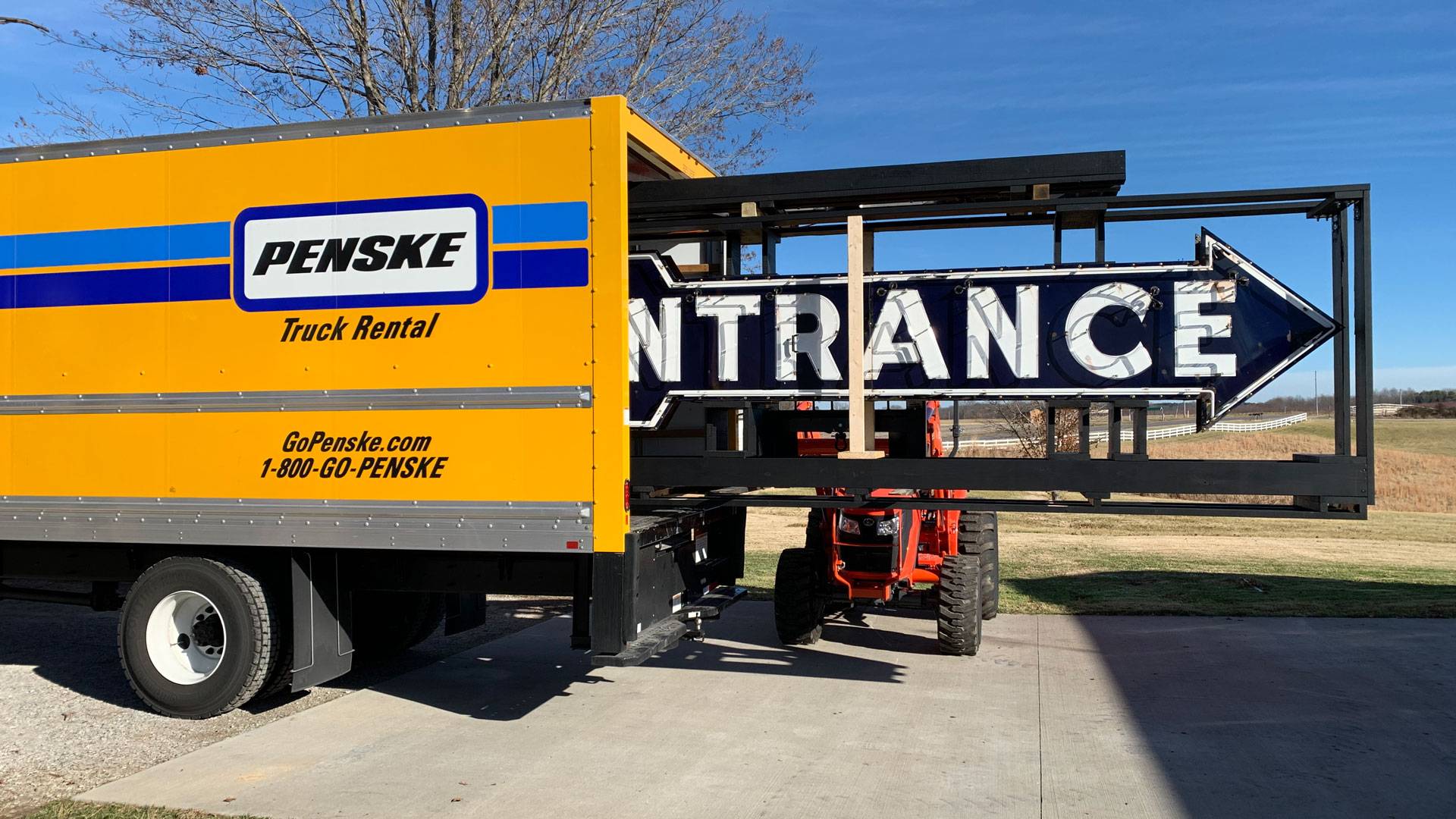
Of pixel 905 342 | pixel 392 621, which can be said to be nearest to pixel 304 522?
pixel 392 621

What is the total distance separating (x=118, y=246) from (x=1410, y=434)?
68.8 meters

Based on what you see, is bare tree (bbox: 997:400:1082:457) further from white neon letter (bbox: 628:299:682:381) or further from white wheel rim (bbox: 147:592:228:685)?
white wheel rim (bbox: 147:592:228:685)

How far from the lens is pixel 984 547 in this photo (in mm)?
8992

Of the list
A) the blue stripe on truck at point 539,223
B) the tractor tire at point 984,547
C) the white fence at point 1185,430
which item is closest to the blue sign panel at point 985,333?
the blue stripe on truck at point 539,223

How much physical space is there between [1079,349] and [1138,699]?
251 centimetres

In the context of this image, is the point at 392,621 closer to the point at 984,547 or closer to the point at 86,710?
the point at 86,710

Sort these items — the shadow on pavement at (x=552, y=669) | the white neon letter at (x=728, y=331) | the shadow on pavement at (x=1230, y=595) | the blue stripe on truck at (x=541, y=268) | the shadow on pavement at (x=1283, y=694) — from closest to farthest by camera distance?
the shadow on pavement at (x=1283, y=694)
the blue stripe on truck at (x=541, y=268)
the white neon letter at (x=728, y=331)
the shadow on pavement at (x=552, y=669)
the shadow on pavement at (x=1230, y=595)

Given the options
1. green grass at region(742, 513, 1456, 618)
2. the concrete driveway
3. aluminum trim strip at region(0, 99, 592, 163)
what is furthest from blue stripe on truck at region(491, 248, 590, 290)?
Answer: green grass at region(742, 513, 1456, 618)

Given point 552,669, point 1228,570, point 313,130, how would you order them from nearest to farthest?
point 313,130 < point 552,669 < point 1228,570

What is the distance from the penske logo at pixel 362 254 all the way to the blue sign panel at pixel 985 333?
1307mm

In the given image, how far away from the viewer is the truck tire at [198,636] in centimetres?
657

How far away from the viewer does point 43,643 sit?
902cm

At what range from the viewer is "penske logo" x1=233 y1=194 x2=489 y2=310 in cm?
611

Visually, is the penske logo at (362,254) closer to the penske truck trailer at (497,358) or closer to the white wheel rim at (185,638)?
the penske truck trailer at (497,358)
